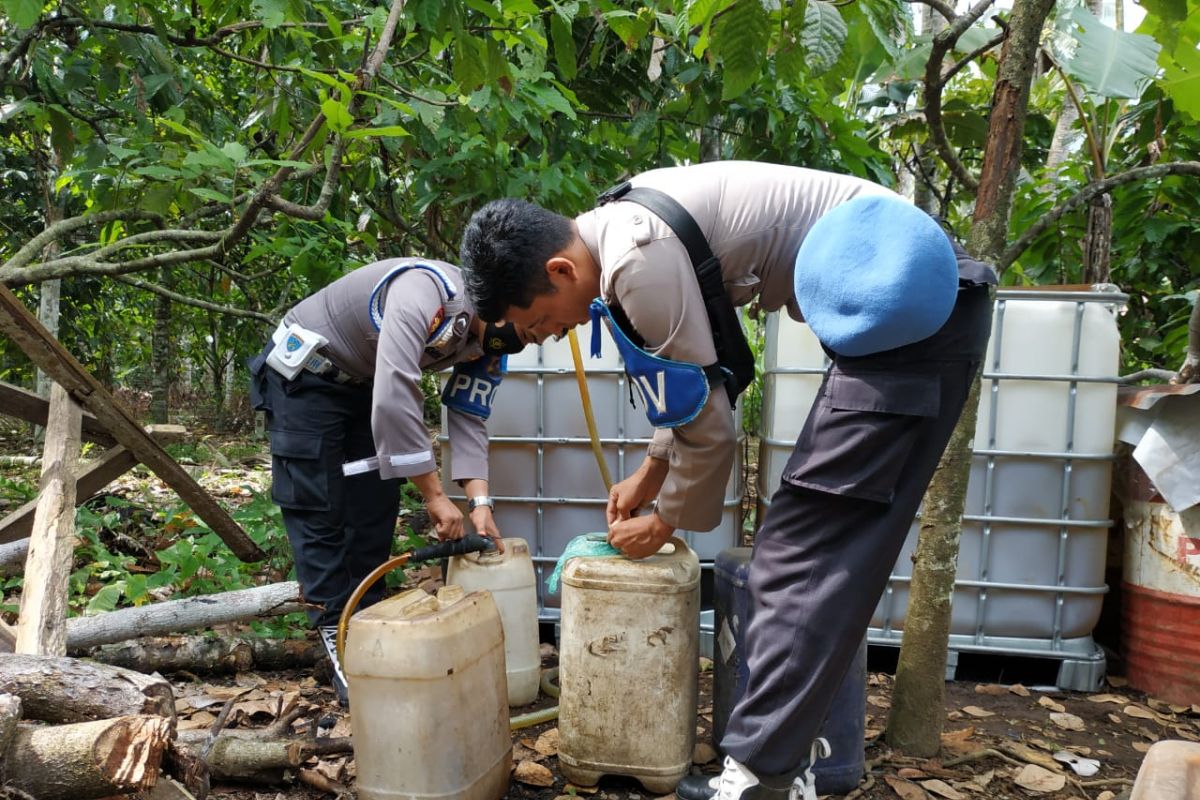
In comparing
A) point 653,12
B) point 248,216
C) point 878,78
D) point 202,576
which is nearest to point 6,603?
point 202,576

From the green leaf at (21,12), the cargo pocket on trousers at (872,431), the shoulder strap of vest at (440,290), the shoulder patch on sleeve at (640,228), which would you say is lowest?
the cargo pocket on trousers at (872,431)

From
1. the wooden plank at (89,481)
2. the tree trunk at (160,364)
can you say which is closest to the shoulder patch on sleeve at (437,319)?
the wooden plank at (89,481)

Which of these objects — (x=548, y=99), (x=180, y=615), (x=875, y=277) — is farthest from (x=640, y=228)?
(x=180, y=615)

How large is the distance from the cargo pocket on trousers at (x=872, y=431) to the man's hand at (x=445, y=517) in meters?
1.39

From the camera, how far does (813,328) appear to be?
1787mm

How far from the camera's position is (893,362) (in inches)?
68.7

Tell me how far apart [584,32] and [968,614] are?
3.30 m

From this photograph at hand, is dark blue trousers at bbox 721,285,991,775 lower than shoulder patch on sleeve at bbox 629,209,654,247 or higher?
lower

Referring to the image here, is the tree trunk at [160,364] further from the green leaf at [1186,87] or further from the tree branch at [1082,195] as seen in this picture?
the green leaf at [1186,87]

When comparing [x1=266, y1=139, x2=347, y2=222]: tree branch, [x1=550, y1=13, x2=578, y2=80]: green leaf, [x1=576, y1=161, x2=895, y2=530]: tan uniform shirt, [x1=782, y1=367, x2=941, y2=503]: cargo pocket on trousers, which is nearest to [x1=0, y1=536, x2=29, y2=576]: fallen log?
[x1=266, y1=139, x2=347, y2=222]: tree branch

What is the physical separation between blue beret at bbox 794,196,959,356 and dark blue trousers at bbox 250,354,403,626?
187 cm

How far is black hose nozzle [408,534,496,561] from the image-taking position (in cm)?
249

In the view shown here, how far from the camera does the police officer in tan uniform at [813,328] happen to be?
5.63 ft

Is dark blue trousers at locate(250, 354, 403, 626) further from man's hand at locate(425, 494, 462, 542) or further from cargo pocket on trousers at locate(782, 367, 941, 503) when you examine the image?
cargo pocket on trousers at locate(782, 367, 941, 503)
